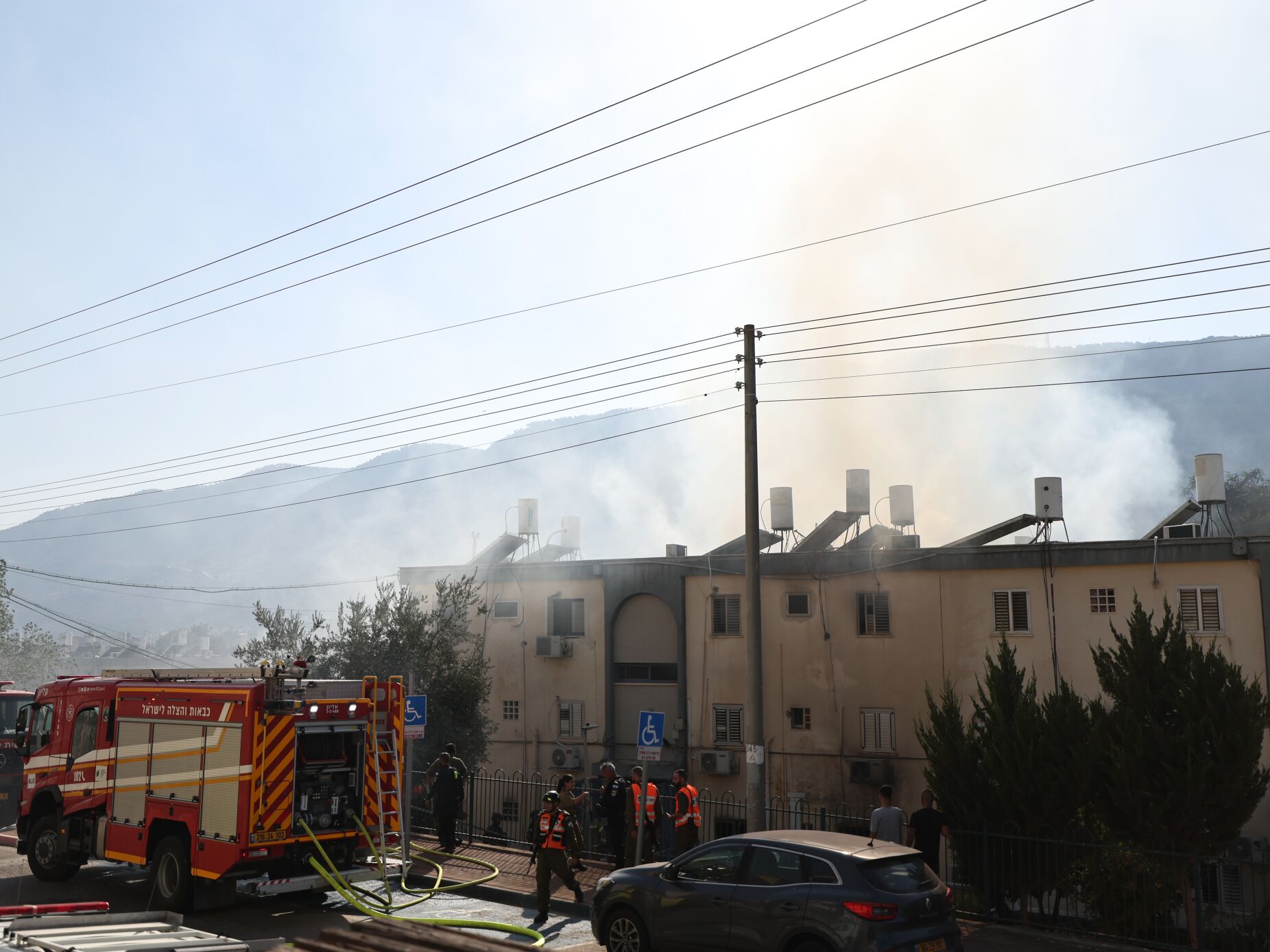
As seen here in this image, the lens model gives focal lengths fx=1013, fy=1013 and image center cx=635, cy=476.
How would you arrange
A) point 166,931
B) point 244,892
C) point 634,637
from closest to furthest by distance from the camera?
point 166,931
point 244,892
point 634,637

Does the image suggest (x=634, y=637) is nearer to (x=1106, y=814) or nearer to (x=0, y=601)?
(x=1106, y=814)

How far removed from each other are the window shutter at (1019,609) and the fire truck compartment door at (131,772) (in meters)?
20.9

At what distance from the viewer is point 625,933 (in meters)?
10.8

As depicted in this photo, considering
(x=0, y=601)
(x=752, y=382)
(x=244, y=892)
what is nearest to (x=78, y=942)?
(x=244, y=892)

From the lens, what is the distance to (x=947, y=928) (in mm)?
9336

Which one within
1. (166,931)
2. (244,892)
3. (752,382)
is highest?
(752,382)

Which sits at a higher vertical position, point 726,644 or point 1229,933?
point 726,644

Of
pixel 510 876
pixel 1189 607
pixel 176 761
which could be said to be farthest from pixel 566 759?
pixel 176 761

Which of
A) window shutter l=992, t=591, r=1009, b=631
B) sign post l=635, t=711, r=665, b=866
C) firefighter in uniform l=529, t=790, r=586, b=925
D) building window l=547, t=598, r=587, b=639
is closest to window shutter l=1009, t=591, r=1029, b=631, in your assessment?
window shutter l=992, t=591, r=1009, b=631

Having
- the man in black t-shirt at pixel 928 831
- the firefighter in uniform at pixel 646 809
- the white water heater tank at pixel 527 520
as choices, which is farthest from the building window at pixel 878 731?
the white water heater tank at pixel 527 520

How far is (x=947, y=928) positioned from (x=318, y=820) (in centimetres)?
791

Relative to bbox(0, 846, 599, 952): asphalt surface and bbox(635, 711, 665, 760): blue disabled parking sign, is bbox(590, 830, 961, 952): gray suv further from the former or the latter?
bbox(635, 711, 665, 760): blue disabled parking sign

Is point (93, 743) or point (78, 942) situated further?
point (93, 743)

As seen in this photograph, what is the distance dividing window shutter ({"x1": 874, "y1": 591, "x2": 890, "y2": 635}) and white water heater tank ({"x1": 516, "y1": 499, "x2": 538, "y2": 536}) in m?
15.0
